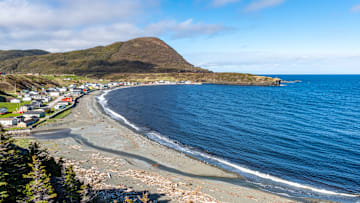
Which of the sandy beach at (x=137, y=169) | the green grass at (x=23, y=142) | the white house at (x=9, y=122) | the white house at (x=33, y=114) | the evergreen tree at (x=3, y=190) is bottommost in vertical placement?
the sandy beach at (x=137, y=169)

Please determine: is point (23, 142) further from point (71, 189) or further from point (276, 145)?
point (276, 145)

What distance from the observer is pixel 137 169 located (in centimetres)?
2997

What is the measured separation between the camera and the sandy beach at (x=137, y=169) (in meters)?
23.9

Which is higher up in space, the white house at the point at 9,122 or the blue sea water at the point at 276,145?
the white house at the point at 9,122

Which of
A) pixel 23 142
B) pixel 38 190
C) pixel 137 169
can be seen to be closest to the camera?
pixel 38 190

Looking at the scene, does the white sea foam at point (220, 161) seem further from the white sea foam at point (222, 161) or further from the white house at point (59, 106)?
the white house at point (59, 106)

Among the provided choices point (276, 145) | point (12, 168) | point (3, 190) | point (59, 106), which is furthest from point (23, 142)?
point (276, 145)

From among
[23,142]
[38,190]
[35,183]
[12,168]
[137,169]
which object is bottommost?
[137,169]

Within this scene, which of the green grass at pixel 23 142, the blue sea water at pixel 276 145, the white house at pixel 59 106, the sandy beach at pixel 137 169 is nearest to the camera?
the sandy beach at pixel 137 169

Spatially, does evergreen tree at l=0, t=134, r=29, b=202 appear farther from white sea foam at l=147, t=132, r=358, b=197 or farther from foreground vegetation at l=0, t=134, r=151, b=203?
white sea foam at l=147, t=132, r=358, b=197

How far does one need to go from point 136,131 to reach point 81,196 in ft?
95.8

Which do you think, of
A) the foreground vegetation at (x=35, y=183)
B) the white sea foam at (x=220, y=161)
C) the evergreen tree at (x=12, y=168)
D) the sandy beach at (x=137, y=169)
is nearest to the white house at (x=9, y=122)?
the sandy beach at (x=137, y=169)

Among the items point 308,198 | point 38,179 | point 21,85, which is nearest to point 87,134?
point 38,179

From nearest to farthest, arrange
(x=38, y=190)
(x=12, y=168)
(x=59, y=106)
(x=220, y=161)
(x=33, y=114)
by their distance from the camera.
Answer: (x=38, y=190) → (x=12, y=168) → (x=220, y=161) → (x=33, y=114) → (x=59, y=106)
